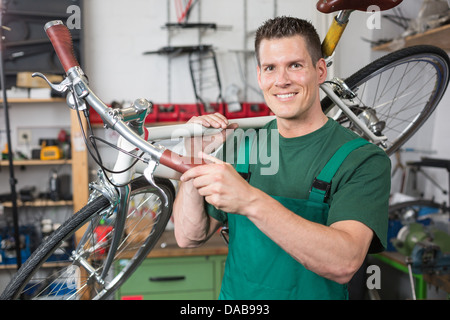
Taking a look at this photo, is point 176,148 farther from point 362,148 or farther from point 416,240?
point 416,240

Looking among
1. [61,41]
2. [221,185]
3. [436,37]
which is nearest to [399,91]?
[436,37]

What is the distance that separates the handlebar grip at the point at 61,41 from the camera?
2.36 feet

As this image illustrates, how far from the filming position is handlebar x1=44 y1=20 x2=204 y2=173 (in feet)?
2.30

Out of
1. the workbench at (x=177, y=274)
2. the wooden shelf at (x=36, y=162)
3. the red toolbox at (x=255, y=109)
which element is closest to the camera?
the workbench at (x=177, y=274)

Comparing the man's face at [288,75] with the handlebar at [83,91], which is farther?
the man's face at [288,75]

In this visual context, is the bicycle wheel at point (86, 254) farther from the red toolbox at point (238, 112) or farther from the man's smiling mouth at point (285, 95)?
the red toolbox at point (238, 112)

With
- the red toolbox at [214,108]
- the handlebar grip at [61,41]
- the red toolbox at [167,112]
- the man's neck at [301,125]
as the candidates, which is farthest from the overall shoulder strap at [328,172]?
the red toolbox at [214,108]

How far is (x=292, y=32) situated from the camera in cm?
90

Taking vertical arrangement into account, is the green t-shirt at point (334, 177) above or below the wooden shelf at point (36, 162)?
above

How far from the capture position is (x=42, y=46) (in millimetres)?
2641

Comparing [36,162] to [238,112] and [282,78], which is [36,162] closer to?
[238,112]

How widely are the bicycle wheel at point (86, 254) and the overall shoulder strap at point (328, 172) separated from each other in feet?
1.42

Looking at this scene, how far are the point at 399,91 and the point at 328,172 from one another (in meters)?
0.96

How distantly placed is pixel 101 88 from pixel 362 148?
241cm
